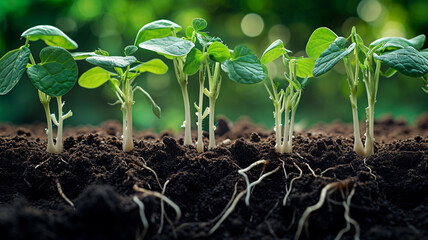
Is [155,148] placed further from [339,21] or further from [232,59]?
[339,21]

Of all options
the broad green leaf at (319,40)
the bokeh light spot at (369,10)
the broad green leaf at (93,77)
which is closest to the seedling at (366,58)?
the broad green leaf at (319,40)

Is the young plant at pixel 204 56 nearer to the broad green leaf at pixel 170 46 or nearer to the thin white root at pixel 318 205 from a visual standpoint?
the broad green leaf at pixel 170 46

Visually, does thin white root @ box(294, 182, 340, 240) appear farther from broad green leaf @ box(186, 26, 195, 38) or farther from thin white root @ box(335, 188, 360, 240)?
broad green leaf @ box(186, 26, 195, 38)

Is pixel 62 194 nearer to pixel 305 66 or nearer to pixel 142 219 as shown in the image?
pixel 142 219

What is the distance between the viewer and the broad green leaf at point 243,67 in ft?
3.23

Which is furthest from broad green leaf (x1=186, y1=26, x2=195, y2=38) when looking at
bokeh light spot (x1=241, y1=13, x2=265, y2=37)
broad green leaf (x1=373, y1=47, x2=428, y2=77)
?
bokeh light spot (x1=241, y1=13, x2=265, y2=37)

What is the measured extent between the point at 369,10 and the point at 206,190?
2.50 metres

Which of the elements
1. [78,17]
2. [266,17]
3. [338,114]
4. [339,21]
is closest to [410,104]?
[338,114]

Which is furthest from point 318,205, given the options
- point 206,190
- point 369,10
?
point 369,10

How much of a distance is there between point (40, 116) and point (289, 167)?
2.36m

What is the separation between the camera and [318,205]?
2.75ft

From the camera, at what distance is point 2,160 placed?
111cm

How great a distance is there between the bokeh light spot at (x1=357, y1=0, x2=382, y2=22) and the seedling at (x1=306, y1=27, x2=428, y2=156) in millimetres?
1799

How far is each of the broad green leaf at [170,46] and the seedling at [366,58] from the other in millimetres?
350
